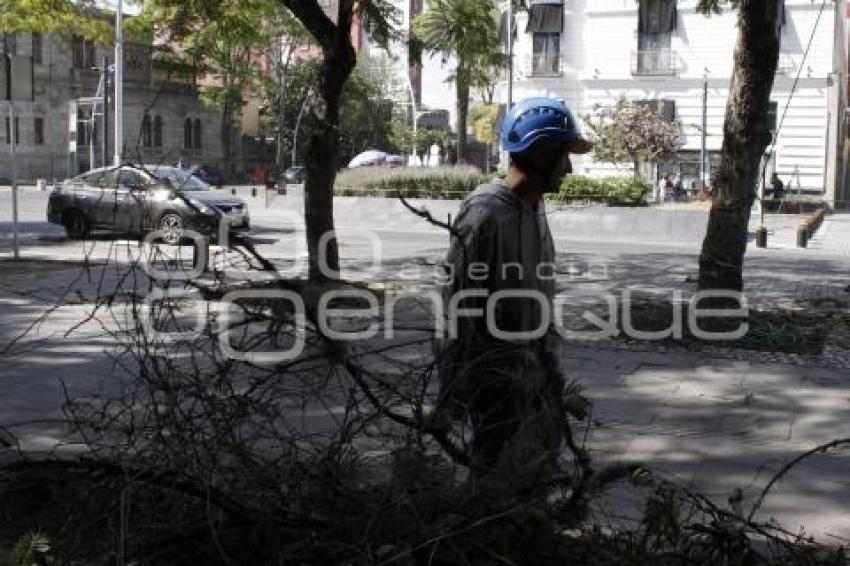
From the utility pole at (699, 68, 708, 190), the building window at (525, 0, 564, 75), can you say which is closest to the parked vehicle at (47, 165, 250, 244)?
the utility pole at (699, 68, 708, 190)

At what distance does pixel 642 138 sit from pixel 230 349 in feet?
124

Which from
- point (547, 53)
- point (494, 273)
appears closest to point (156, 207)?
point (494, 273)

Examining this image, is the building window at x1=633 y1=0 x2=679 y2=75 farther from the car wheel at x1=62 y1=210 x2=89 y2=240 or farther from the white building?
the car wheel at x1=62 y1=210 x2=89 y2=240

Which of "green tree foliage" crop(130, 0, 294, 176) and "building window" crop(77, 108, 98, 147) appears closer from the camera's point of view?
"green tree foliage" crop(130, 0, 294, 176)

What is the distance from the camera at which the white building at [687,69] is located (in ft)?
136

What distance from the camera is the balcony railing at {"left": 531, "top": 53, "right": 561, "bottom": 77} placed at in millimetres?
46125

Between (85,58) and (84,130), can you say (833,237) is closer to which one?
(84,130)

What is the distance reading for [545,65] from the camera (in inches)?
1823

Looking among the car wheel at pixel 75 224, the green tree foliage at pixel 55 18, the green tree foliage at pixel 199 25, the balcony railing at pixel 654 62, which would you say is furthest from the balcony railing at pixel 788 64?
the green tree foliage at pixel 55 18

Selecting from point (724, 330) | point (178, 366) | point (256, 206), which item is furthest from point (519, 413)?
point (256, 206)

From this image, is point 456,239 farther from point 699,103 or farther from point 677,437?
point 699,103

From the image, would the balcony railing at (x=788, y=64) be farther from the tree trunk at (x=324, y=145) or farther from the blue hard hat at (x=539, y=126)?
the blue hard hat at (x=539, y=126)

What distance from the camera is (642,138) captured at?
39.1 meters

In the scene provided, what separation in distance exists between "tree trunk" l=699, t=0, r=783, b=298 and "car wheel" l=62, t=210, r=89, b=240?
13288mm
